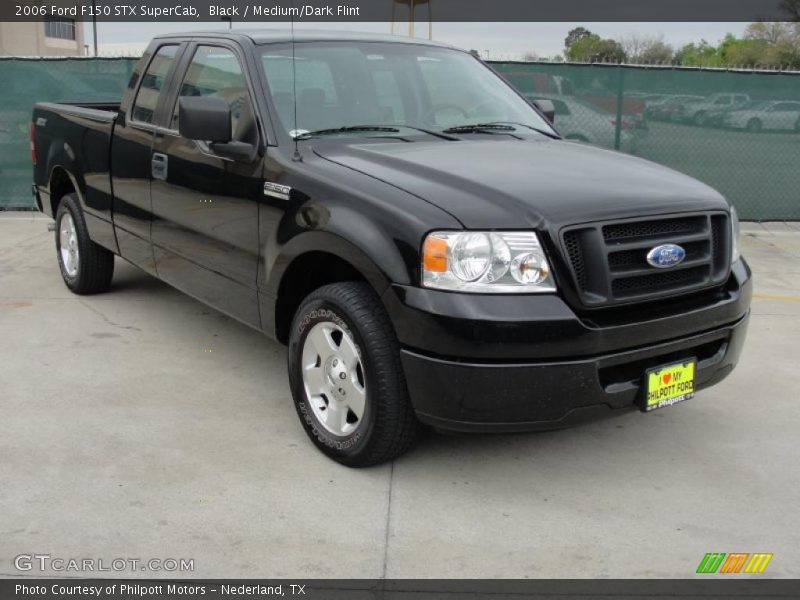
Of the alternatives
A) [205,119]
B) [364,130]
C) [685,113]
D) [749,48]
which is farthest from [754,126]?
Result: [749,48]

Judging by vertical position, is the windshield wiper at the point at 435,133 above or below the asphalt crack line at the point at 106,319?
above

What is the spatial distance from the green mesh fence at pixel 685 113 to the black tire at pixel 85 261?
5.25 metres

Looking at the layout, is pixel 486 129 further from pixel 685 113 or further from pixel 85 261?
pixel 685 113

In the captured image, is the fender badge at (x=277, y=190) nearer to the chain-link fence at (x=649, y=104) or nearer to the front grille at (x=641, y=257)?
the front grille at (x=641, y=257)

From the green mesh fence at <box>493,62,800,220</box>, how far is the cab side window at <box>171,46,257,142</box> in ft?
18.3

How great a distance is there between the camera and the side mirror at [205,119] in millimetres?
4219

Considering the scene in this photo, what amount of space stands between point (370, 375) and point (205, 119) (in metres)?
1.53

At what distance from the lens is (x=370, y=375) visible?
11.8 feet

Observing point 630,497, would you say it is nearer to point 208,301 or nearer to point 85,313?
point 208,301

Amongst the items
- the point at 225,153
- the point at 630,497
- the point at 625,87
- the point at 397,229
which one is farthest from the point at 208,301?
the point at 625,87

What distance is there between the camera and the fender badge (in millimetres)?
4066

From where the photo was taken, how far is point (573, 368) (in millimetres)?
3357

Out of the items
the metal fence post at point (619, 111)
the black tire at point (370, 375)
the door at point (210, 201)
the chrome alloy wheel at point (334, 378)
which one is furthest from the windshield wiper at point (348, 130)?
the metal fence post at point (619, 111)
